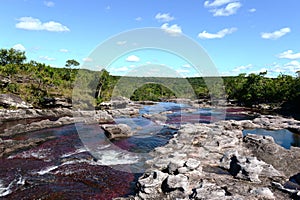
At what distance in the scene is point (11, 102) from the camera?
48.1 m

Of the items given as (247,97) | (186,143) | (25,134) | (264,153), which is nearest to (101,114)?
(25,134)

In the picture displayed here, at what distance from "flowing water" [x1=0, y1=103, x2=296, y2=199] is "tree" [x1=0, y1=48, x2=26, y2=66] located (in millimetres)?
46365

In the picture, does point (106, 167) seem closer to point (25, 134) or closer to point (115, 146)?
point (115, 146)

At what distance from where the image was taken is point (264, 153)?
2298 cm

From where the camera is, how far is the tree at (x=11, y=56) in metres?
67.2

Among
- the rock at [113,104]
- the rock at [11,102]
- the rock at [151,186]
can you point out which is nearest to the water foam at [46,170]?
the rock at [151,186]

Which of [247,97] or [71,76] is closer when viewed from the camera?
[71,76]

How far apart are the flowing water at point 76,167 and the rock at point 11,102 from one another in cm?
2015

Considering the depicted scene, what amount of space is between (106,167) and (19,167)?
7766 millimetres

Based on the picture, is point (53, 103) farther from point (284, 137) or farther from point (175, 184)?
point (175, 184)

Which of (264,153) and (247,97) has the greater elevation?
(247,97)

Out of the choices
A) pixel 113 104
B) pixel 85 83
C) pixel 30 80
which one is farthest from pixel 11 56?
pixel 113 104

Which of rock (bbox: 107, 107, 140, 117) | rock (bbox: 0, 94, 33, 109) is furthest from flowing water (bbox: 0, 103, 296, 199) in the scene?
rock (bbox: 0, 94, 33, 109)

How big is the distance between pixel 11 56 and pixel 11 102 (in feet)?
87.1
